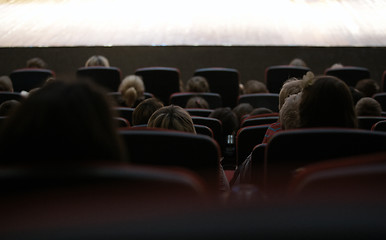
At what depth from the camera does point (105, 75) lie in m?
3.72

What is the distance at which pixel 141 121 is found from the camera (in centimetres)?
196

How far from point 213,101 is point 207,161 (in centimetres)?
214

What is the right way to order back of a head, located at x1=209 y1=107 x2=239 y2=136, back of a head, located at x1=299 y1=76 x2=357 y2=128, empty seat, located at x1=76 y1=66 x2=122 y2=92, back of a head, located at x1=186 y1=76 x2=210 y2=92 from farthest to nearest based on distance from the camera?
empty seat, located at x1=76 y1=66 x2=122 y2=92
back of a head, located at x1=186 y1=76 x2=210 y2=92
back of a head, located at x1=209 y1=107 x2=239 y2=136
back of a head, located at x1=299 y1=76 x2=357 y2=128

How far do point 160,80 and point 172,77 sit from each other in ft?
0.31

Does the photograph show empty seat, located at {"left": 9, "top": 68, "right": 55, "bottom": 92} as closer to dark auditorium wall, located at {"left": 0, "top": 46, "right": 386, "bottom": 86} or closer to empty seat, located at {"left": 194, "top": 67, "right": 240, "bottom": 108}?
empty seat, located at {"left": 194, "top": 67, "right": 240, "bottom": 108}

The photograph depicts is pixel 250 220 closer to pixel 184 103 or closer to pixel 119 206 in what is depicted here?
pixel 119 206

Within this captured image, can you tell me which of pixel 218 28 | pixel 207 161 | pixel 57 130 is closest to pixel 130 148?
pixel 207 161

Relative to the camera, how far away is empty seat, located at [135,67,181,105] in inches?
151

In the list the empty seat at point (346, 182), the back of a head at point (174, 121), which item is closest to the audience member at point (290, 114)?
the back of a head at point (174, 121)

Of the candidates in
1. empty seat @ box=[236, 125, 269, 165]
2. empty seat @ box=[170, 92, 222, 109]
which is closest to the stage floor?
empty seat @ box=[170, 92, 222, 109]

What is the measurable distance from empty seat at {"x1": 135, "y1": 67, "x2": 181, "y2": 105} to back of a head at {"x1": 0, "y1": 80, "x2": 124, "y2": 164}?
10.3 ft

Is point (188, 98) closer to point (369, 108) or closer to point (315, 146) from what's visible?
point (369, 108)

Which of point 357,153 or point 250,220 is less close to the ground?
point 250,220

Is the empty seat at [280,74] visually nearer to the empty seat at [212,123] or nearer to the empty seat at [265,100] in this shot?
the empty seat at [265,100]
